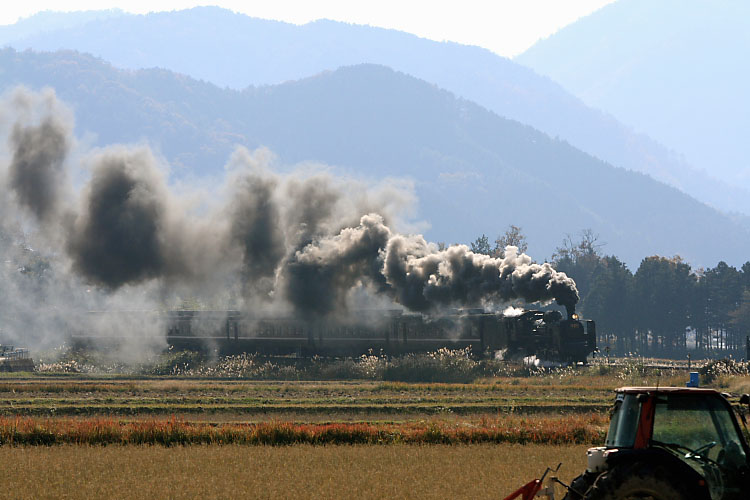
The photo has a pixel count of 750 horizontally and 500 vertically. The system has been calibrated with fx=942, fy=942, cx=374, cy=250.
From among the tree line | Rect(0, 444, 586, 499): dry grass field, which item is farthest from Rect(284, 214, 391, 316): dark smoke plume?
the tree line

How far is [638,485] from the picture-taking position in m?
12.8

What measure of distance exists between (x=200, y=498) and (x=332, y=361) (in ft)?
162

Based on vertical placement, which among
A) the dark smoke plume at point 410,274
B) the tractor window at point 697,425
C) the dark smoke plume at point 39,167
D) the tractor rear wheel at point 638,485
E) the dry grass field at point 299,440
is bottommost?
the dry grass field at point 299,440

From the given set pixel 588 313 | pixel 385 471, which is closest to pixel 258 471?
pixel 385 471

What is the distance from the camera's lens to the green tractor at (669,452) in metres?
12.8

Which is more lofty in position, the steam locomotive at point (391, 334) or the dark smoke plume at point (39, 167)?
the dark smoke plume at point (39, 167)

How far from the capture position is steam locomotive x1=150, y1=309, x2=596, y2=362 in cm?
6081

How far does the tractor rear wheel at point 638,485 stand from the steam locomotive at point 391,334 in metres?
47.3

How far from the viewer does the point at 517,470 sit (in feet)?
75.3

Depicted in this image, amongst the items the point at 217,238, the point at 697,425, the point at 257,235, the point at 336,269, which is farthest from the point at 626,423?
the point at 217,238

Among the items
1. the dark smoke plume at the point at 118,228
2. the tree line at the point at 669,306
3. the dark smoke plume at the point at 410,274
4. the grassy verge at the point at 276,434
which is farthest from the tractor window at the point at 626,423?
the tree line at the point at 669,306

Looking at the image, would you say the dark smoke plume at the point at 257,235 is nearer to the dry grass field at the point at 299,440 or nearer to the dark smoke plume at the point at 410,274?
the dark smoke plume at the point at 410,274

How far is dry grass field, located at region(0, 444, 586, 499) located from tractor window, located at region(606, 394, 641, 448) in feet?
20.8

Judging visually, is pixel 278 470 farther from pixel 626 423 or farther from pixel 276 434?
pixel 626 423
